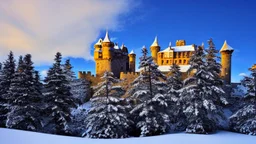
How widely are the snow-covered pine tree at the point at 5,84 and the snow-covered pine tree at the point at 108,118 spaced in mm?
10470

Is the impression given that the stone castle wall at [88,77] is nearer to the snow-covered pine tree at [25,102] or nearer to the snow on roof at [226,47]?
Result: the snow-covered pine tree at [25,102]

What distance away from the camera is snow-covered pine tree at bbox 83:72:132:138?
19361mm

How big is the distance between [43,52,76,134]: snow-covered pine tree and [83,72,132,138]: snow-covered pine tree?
138 inches

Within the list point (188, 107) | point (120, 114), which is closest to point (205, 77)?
point (188, 107)

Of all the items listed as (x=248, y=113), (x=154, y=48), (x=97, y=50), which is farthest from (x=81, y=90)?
(x=248, y=113)

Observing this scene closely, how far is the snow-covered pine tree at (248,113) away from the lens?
794 inches

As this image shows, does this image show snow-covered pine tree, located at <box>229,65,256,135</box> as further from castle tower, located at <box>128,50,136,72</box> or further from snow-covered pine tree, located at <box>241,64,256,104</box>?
castle tower, located at <box>128,50,136,72</box>

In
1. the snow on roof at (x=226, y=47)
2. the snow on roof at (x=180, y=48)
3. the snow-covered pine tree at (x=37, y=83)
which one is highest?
the snow on roof at (x=180, y=48)

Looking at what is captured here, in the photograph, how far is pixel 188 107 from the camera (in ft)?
63.5

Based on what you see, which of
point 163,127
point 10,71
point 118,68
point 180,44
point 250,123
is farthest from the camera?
point 180,44

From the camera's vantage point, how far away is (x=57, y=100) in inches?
875

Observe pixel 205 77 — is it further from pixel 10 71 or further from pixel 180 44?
pixel 180 44

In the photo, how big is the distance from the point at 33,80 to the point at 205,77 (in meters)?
19.3

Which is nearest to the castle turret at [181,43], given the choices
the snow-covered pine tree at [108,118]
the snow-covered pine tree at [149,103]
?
the snow-covered pine tree at [149,103]
